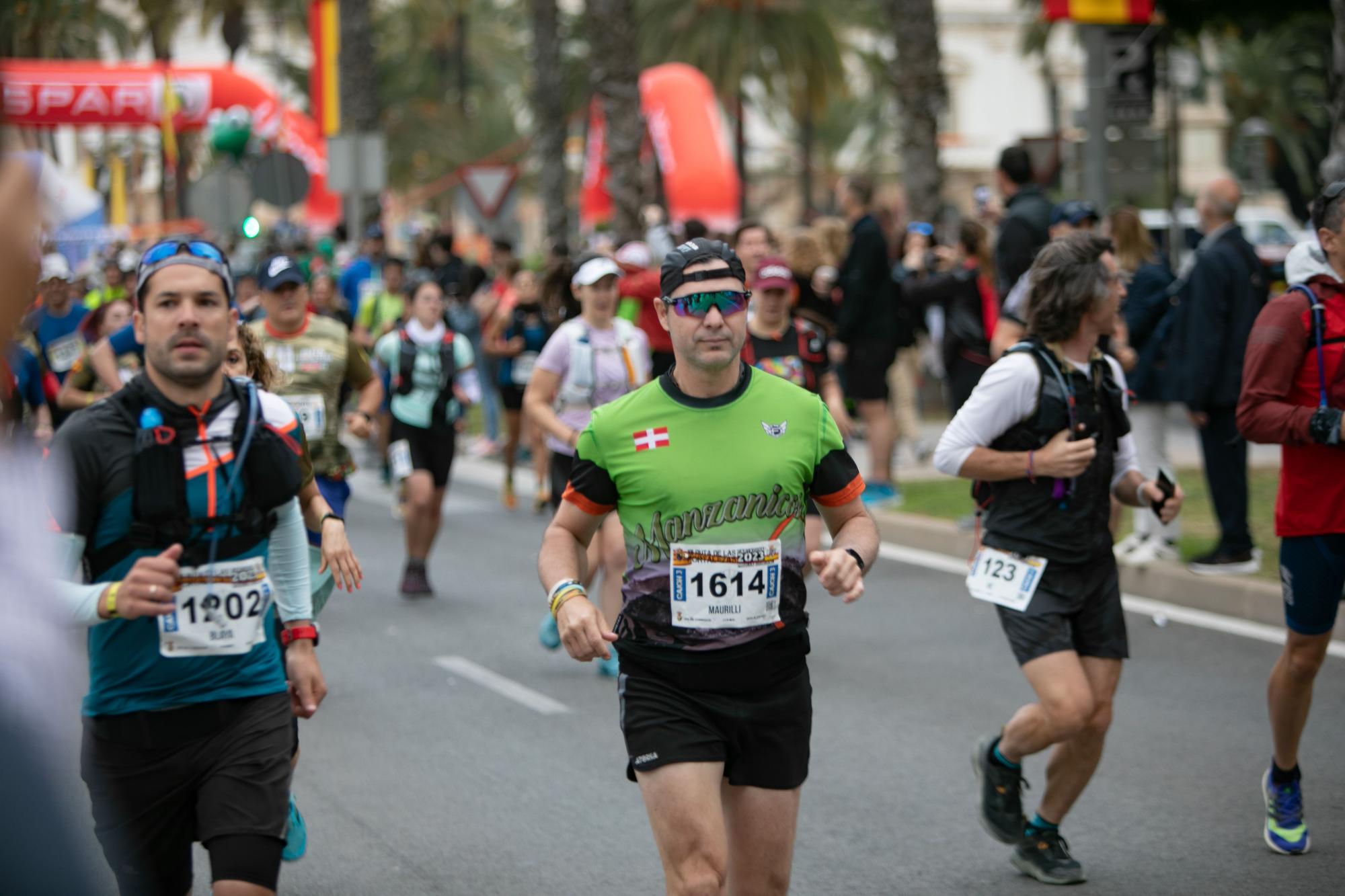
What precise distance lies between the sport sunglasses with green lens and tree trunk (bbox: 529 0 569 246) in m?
21.5

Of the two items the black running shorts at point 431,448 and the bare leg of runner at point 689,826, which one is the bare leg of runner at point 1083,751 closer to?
the bare leg of runner at point 689,826

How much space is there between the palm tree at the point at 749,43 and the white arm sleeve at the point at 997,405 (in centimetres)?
3262

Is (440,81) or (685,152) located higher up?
(440,81)

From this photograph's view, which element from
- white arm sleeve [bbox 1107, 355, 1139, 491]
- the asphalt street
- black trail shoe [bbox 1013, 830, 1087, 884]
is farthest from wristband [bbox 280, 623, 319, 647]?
white arm sleeve [bbox 1107, 355, 1139, 491]

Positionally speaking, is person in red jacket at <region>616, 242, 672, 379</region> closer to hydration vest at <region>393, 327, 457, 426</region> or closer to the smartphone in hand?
hydration vest at <region>393, 327, 457, 426</region>

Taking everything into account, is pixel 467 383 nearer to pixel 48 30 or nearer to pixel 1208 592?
pixel 1208 592

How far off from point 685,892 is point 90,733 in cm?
140

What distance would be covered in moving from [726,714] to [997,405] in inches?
69.5

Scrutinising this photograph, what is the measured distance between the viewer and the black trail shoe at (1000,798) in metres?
5.68

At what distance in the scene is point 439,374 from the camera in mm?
11320

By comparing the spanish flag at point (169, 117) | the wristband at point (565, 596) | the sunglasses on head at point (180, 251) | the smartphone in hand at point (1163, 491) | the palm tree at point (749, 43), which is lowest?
the wristband at point (565, 596)

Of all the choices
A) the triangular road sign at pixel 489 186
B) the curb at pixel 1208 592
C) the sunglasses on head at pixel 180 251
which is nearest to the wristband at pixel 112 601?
the sunglasses on head at pixel 180 251

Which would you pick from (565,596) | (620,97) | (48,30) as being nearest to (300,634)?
(565,596)

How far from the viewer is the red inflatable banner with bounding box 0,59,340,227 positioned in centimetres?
3259
